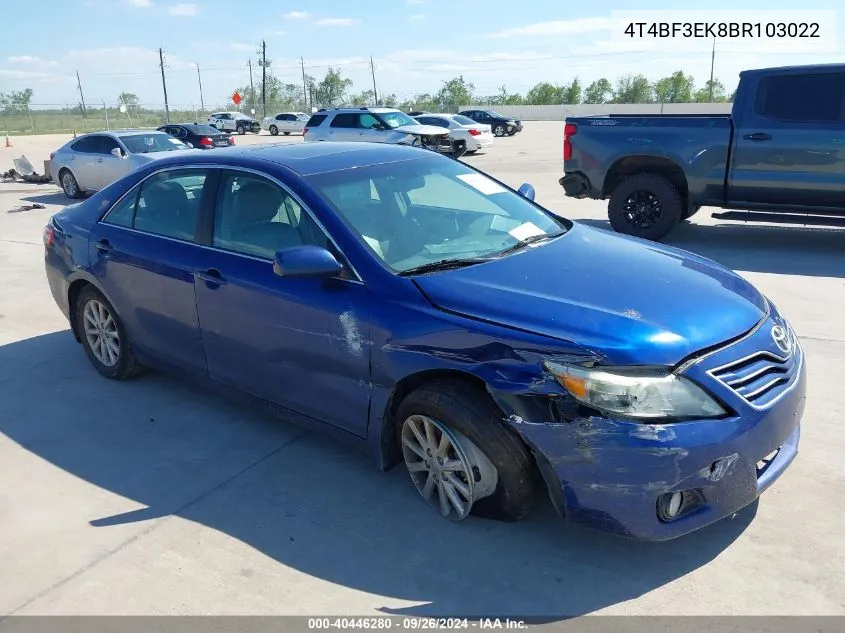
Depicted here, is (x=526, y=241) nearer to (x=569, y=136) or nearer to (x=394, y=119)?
(x=569, y=136)

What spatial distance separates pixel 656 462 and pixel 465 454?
815mm

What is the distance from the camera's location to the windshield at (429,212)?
12.0 ft

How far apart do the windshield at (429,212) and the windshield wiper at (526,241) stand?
0.02m

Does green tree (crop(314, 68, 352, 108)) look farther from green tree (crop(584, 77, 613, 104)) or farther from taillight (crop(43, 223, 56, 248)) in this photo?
taillight (crop(43, 223, 56, 248))

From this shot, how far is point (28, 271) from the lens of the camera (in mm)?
8797

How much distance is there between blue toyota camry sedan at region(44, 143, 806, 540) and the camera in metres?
2.78

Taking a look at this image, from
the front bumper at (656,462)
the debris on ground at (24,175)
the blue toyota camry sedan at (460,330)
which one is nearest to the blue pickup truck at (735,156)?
the blue toyota camry sedan at (460,330)

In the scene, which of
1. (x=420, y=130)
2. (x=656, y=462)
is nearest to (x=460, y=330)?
(x=656, y=462)

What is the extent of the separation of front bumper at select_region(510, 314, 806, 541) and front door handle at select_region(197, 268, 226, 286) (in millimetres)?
1954

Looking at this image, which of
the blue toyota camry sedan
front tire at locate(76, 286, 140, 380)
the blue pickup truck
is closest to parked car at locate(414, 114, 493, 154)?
the blue pickup truck

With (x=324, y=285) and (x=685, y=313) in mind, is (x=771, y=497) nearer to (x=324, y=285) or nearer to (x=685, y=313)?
(x=685, y=313)

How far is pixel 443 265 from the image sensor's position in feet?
11.5

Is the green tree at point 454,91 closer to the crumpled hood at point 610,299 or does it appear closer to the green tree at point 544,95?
the green tree at point 544,95

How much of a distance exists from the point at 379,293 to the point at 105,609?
173cm
